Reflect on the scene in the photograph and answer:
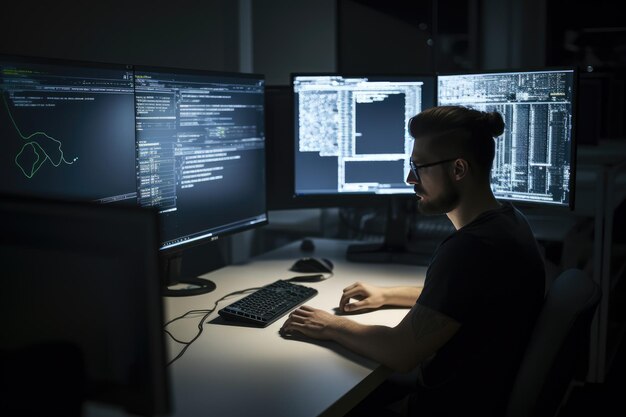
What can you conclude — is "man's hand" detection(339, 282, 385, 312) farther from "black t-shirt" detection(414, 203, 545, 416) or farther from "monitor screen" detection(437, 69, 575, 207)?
"monitor screen" detection(437, 69, 575, 207)

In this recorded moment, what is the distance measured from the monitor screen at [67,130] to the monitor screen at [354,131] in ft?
2.49

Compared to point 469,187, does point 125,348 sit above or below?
below

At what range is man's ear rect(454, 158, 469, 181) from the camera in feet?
5.33

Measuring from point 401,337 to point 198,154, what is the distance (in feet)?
2.76

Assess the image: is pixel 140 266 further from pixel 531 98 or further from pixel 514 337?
pixel 531 98

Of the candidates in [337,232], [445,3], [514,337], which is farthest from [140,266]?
[445,3]

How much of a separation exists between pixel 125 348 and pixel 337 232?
2734 mm

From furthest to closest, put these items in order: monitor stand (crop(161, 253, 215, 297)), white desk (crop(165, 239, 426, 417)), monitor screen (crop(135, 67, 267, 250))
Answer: monitor stand (crop(161, 253, 215, 297))
monitor screen (crop(135, 67, 267, 250))
white desk (crop(165, 239, 426, 417))

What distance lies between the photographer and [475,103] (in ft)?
7.59

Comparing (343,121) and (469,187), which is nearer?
(469,187)

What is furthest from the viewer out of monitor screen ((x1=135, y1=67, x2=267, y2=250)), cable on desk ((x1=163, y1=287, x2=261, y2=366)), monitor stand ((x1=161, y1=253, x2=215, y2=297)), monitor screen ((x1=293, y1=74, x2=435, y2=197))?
monitor screen ((x1=293, y1=74, x2=435, y2=197))

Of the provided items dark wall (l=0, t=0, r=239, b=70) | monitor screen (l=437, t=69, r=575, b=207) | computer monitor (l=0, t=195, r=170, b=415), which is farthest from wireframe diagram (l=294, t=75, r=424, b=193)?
computer monitor (l=0, t=195, r=170, b=415)

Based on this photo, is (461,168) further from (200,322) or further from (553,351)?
(200,322)

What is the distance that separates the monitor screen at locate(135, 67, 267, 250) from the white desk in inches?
9.3
